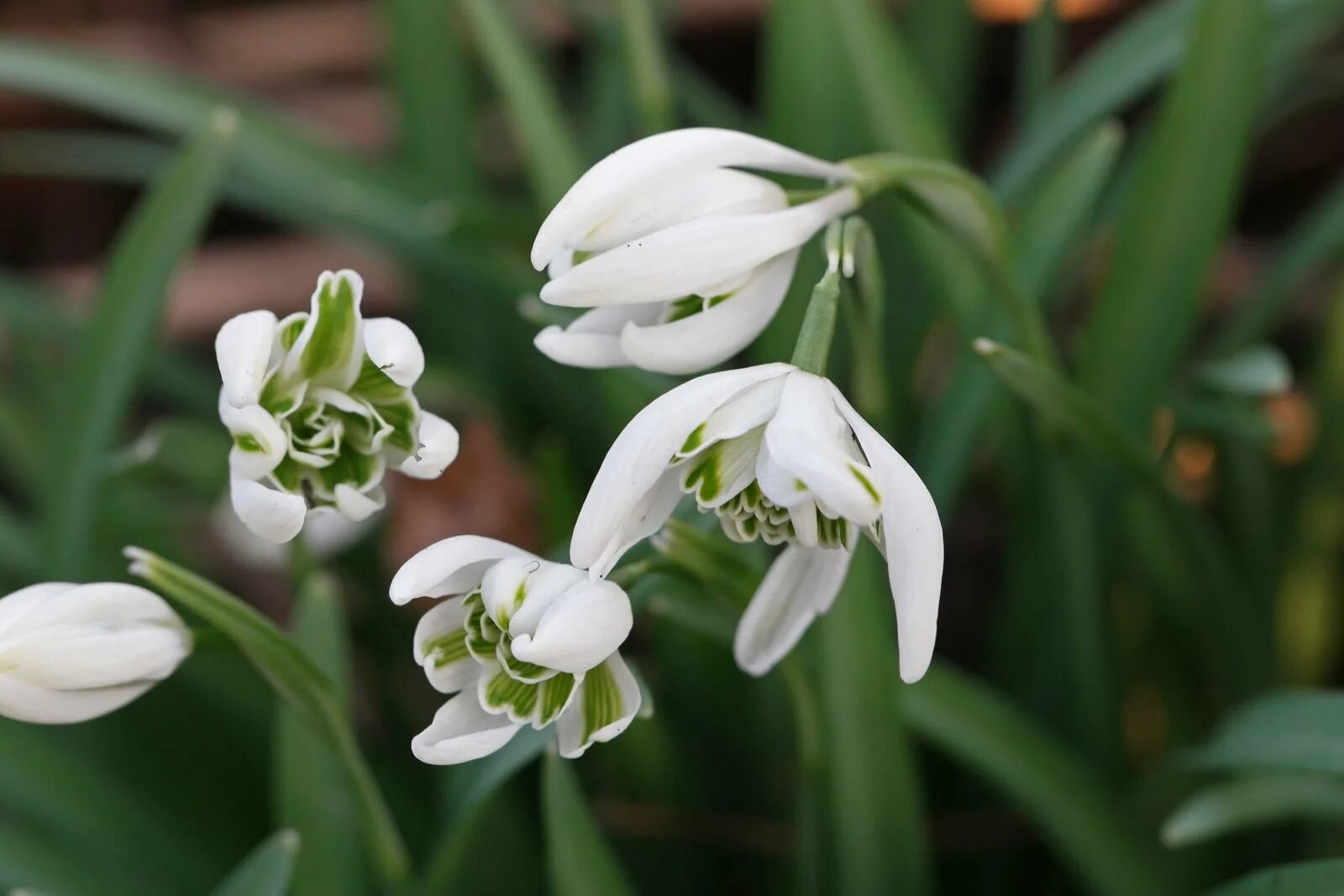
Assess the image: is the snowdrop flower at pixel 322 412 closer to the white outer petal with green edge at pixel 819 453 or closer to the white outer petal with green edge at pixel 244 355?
the white outer petal with green edge at pixel 244 355

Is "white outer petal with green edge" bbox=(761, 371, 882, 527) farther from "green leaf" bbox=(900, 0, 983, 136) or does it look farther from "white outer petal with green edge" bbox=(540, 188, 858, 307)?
"green leaf" bbox=(900, 0, 983, 136)

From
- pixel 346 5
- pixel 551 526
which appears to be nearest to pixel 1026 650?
pixel 551 526

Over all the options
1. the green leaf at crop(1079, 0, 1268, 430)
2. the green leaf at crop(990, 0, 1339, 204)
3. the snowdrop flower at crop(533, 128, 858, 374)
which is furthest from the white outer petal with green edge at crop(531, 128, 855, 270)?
the green leaf at crop(990, 0, 1339, 204)

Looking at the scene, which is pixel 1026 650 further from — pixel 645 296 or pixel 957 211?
pixel 645 296

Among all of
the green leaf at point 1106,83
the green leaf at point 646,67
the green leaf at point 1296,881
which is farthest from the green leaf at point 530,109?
the green leaf at point 1296,881

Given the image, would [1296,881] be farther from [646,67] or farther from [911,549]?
[646,67]

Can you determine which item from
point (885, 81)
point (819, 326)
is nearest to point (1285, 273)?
point (885, 81)
